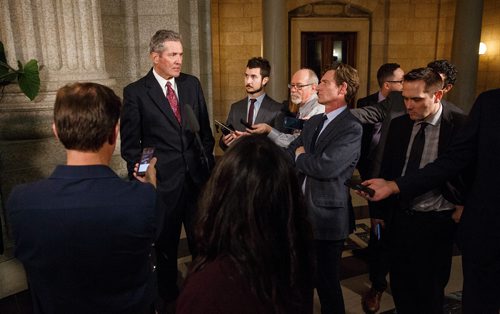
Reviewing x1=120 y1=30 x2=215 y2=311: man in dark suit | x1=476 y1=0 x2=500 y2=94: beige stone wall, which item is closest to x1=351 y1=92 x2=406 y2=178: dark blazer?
x1=120 y1=30 x2=215 y2=311: man in dark suit

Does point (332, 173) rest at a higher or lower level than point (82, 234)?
lower

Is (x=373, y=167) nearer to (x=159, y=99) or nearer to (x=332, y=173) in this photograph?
(x=332, y=173)

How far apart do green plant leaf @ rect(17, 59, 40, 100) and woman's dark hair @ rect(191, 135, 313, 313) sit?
7.36ft

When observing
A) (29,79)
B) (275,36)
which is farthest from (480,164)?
(275,36)

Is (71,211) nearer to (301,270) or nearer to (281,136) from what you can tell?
(301,270)

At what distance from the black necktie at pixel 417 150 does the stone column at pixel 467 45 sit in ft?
19.6

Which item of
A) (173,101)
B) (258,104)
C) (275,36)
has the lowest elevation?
(258,104)

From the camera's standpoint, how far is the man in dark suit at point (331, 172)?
2098 millimetres

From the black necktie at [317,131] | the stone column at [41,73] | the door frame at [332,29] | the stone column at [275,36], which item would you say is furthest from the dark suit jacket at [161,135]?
the door frame at [332,29]

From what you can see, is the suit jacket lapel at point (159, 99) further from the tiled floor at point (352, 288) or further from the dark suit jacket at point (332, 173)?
the tiled floor at point (352, 288)

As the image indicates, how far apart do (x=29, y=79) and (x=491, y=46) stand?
9.46m

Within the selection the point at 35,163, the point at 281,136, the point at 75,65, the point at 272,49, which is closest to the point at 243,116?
the point at 281,136

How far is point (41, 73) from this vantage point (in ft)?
9.87

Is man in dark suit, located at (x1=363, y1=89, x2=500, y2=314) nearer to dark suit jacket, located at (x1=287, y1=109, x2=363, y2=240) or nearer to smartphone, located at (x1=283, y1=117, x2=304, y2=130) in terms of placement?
dark suit jacket, located at (x1=287, y1=109, x2=363, y2=240)
